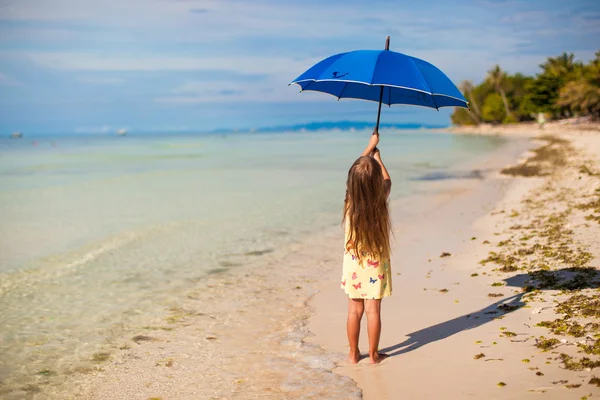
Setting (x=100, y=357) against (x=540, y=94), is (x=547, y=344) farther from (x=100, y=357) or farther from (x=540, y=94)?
(x=540, y=94)

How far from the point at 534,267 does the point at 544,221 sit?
12.8ft

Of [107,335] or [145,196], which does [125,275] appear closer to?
[107,335]

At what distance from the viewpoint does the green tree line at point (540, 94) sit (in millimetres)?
78500

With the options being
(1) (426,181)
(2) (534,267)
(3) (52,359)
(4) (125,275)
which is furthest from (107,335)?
(1) (426,181)

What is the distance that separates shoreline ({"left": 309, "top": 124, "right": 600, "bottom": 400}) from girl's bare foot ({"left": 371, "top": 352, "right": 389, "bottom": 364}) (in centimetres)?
8

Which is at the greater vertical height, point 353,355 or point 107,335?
point 353,355

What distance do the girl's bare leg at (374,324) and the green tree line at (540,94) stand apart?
51.7 m

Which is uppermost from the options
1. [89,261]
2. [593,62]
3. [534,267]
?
[593,62]

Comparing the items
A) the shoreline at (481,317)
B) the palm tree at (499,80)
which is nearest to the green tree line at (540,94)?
the palm tree at (499,80)

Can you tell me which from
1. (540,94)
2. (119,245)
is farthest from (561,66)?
(119,245)

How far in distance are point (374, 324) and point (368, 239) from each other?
0.87m

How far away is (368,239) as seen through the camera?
484 cm

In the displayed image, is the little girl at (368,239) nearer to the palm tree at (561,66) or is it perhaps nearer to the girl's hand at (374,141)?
the girl's hand at (374,141)

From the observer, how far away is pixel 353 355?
5297 mm
